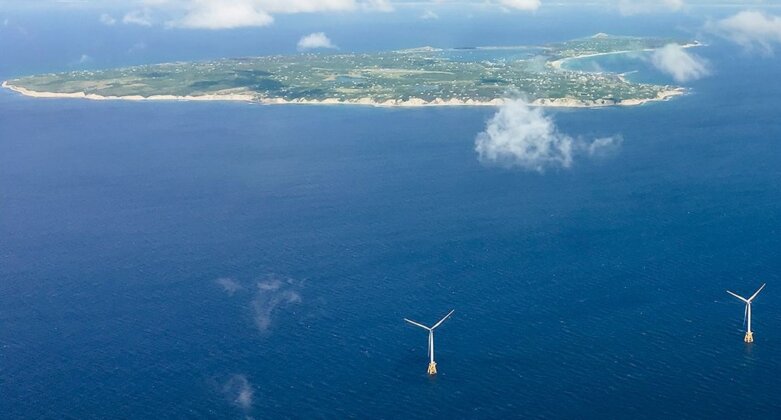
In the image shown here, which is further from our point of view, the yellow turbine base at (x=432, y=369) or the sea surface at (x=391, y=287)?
the yellow turbine base at (x=432, y=369)

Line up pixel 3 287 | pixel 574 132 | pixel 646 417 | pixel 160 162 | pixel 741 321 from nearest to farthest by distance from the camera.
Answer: pixel 646 417, pixel 741 321, pixel 3 287, pixel 160 162, pixel 574 132

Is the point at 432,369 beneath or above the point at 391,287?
beneath

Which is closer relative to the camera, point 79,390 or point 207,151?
point 79,390

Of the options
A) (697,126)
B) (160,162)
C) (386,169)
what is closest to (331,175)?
(386,169)

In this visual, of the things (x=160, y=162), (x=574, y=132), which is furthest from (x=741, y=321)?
(x=160, y=162)

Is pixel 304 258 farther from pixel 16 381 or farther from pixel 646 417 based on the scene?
pixel 646 417

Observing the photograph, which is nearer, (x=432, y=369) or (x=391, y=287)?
(x=432, y=369)

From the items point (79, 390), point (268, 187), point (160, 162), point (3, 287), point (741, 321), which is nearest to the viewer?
point (79, 390)

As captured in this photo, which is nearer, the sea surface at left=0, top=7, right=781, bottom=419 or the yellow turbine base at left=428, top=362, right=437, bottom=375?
the sea surface at left=0, top=7, right=781, bottom=419
